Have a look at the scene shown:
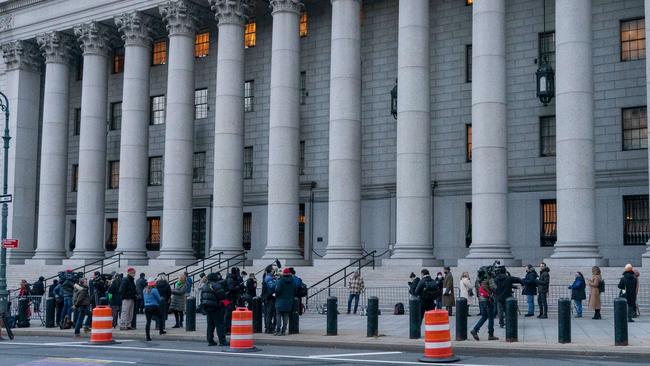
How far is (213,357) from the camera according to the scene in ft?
61.7

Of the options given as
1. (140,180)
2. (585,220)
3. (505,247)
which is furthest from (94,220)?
(585,220)

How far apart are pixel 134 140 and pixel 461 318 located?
26.1 m

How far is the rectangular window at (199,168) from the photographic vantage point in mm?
47125

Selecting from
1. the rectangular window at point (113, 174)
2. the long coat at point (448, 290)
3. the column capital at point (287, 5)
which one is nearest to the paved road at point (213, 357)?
the long coat at point (448, 290)

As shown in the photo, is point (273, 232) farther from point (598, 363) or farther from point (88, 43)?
point (598, 363)

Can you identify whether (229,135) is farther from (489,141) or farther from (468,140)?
(489,141)

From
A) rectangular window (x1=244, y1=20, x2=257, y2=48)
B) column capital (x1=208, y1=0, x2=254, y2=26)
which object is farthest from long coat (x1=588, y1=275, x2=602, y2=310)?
rectangular window (x1=244, y1=20, x2=257, y2=48)

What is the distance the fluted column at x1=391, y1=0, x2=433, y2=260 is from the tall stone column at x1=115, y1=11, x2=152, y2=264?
48.3 ft

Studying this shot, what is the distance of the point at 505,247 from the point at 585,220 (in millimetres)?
3193

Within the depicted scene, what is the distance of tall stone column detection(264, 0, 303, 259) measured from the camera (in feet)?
122

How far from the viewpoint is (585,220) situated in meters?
30.4

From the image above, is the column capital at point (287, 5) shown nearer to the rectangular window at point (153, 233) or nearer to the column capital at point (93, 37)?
the column capital at point (93, 37)

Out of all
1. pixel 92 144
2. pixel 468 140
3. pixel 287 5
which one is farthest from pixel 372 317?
pixel 92 144

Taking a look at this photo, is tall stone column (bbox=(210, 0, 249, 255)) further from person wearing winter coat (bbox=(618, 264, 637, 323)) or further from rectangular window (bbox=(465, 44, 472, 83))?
person wearing winter coat (bbox=(618, 264, 637, 323))
